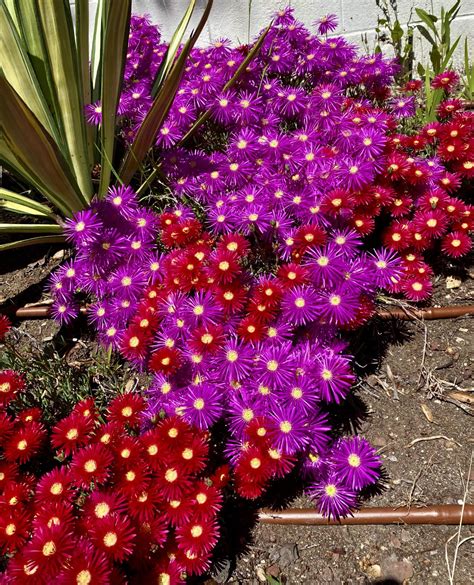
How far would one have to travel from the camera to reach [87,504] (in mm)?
1143

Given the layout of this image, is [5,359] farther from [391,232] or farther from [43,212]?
[391,232]

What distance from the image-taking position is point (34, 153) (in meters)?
1.68

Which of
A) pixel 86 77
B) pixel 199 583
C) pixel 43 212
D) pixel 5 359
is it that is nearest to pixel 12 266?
pixel 43 212

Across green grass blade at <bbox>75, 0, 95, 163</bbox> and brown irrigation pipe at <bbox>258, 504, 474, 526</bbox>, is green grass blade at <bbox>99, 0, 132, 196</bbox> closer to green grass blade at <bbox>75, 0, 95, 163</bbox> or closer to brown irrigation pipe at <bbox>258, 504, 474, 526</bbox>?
green grass blade at <bbox>75, 0, 95, 163</bbox>

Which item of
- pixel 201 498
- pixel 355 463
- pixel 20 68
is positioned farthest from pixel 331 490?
pixel 20 68

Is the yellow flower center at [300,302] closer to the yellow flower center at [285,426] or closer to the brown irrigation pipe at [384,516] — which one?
the yellow flower center at [285,426]

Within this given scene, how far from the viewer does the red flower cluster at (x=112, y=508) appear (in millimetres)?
1024

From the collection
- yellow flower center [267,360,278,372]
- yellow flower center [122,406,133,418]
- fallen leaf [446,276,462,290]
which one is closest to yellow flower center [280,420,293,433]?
yellow flower center [267,360,278,372]

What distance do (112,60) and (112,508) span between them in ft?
4.78

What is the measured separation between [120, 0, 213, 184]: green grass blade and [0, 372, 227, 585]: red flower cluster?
1.00 meters

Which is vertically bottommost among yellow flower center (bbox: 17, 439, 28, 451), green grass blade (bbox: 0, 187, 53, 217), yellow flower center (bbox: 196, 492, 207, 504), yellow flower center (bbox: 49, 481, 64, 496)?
yellow flower center (bbox: 196, 492, 207, 504)

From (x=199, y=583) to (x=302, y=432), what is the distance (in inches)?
18.3

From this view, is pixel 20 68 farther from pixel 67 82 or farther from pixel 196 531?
pixel 196 531

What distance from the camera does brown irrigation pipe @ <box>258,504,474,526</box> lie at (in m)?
1.25
